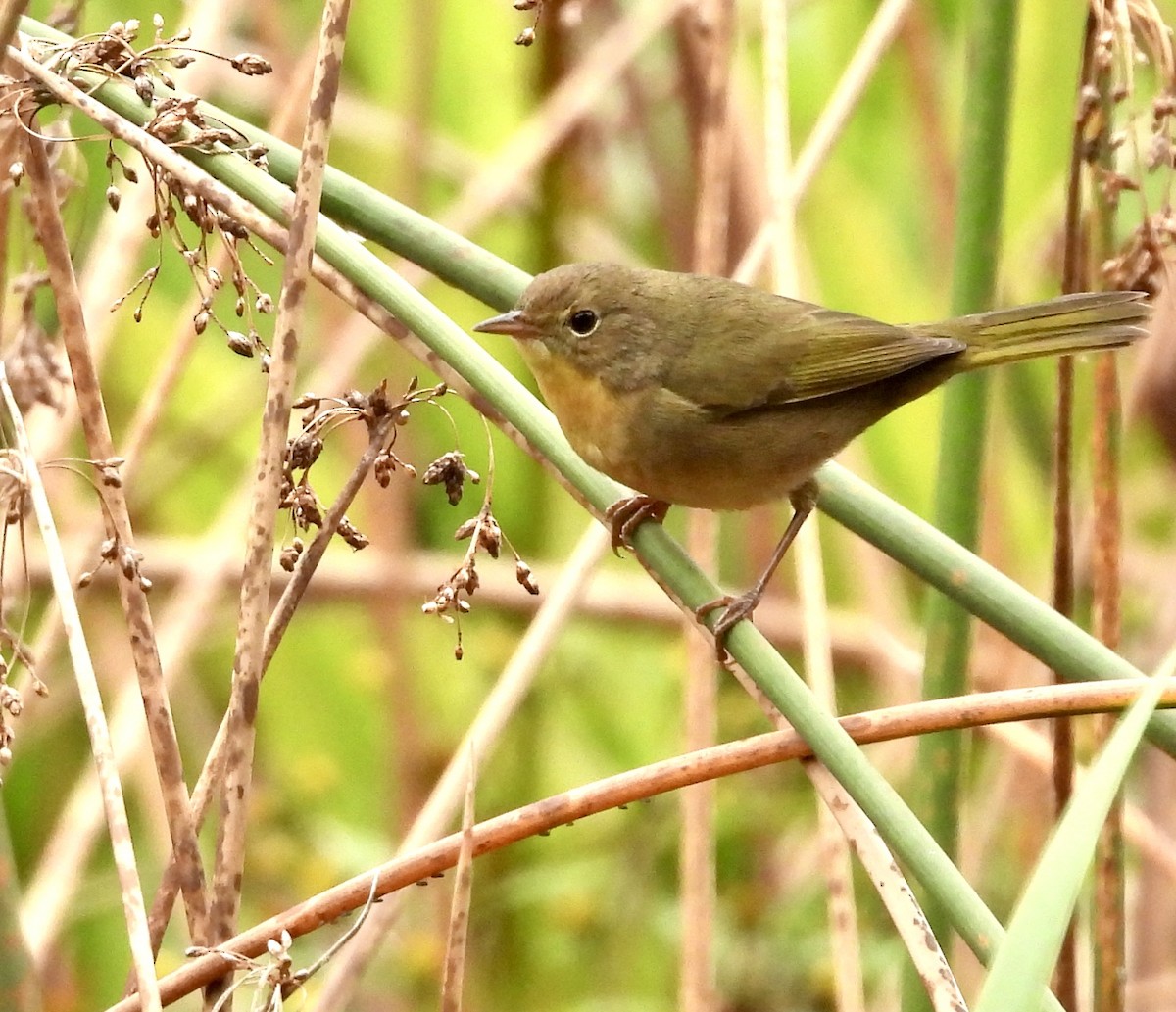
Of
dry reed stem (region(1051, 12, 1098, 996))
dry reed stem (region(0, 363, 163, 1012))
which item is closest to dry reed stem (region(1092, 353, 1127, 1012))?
dry reed stem (region(1051, 12, 1098, 996))

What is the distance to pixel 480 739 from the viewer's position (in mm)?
1749

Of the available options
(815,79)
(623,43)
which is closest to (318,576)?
(623,43)

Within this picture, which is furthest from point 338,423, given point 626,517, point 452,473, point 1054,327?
point 1054,327

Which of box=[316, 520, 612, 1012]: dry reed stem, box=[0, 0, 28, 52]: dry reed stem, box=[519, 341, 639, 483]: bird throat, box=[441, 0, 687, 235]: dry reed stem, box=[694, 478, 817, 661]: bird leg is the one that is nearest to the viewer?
box=[0, 0, 28, 52]: dry reed stem

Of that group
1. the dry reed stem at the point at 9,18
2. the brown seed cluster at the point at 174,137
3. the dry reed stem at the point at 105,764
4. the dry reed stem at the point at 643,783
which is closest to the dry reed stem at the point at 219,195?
the brown seed cluster at the point at 174,137

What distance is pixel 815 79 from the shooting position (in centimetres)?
429

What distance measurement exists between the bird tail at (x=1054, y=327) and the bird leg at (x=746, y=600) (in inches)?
11.8

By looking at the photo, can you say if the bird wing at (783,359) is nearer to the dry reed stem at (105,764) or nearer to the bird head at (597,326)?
the bird head at (597,326)

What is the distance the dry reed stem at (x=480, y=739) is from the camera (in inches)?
63.6

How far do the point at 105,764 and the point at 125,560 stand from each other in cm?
18

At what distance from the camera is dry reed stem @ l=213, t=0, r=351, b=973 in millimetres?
1249

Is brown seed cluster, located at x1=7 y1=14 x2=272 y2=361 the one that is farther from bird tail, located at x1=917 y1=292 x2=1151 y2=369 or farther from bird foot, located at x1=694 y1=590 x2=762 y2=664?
bird tail, located at x1=917 y1=292 x2=1151 y2=369

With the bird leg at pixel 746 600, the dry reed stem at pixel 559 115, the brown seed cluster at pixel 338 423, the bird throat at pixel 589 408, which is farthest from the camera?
the dry reed stem at pixel 559 115

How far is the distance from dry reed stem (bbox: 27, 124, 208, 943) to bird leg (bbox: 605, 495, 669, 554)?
1.73ft
